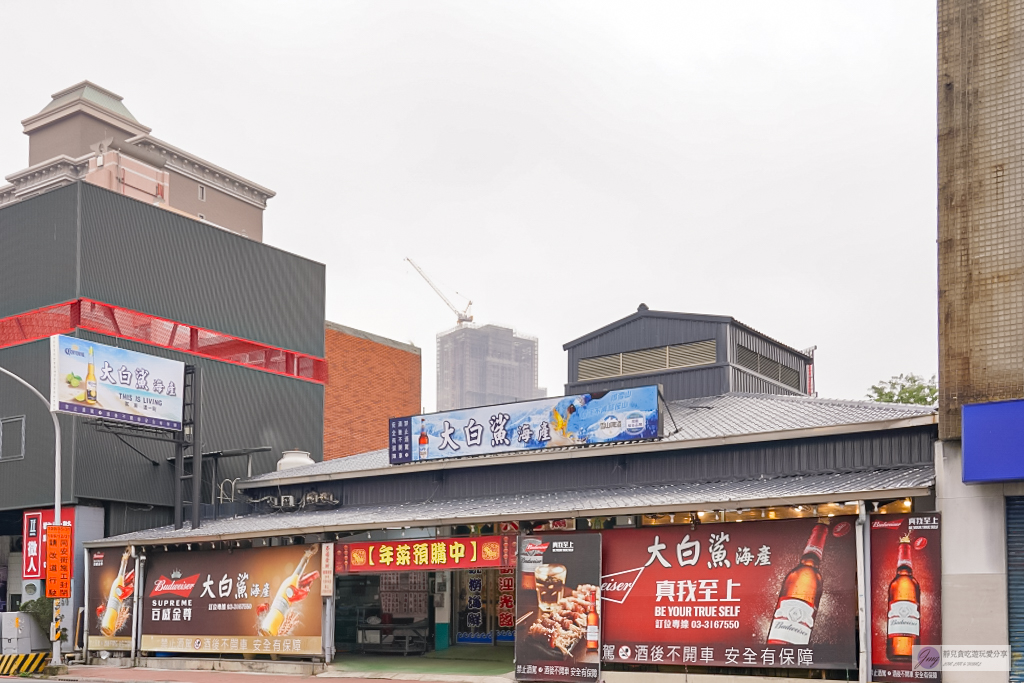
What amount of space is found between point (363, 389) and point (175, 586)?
29.7 meters

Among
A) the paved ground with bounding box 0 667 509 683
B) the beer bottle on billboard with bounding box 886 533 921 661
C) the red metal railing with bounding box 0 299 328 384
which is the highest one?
the red metal railing with bounding box 0 299 328 384

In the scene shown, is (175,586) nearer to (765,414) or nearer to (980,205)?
(765,414)

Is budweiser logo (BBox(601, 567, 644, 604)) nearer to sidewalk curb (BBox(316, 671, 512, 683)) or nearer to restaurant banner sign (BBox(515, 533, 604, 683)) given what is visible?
restaurant banner sign (BBox(515, 533, 604, 683))

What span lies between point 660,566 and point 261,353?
24.7 m

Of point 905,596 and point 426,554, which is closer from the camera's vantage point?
point 905,596

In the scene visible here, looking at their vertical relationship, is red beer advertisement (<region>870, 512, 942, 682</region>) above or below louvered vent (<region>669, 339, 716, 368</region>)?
below

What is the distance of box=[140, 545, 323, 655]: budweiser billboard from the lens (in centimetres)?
3164

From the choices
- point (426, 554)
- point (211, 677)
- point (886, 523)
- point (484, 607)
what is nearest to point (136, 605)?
point (211, 677)

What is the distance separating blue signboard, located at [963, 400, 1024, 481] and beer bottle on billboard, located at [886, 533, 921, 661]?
2137 mm

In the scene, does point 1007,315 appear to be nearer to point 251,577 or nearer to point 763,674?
point 763,674

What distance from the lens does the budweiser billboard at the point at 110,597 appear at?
35.9m

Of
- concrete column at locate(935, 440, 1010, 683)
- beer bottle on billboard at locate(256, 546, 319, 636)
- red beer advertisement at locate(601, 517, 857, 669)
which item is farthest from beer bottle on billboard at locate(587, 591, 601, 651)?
beer bottle on billboard at locate(256, 546, 319, 636)

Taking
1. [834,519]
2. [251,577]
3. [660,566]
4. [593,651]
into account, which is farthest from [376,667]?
[834,519]

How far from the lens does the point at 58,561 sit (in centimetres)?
3306
